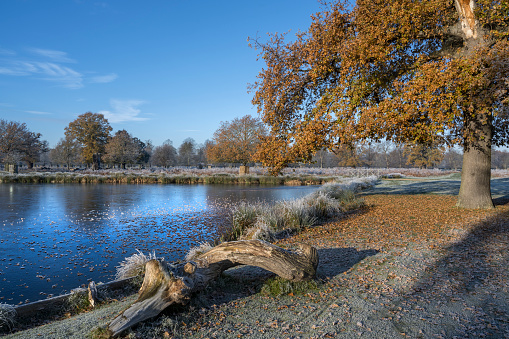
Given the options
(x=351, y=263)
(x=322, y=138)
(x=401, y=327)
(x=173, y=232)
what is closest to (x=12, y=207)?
(x=173, y=232)

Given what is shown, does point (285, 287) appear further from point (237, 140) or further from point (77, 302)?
point (237, 140)

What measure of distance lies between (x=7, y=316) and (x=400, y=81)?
10.2 m

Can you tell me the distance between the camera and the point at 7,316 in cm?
377

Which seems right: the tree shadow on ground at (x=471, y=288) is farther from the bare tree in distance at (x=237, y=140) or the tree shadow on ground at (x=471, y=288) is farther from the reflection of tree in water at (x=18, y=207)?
the bare tree in distance at (x=237, y=140)

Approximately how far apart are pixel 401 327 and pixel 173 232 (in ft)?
25.6

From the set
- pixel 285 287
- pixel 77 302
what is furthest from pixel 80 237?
pixel 285 287

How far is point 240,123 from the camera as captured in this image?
38844 mm

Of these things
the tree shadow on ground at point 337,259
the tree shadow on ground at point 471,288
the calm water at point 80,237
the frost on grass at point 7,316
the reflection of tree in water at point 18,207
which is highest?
the tree shadow on ground at point 471,288

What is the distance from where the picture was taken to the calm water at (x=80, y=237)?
19.5 feet

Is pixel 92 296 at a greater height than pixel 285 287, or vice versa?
pixel 285 287

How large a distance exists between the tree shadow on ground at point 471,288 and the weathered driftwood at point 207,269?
1384 millimetres

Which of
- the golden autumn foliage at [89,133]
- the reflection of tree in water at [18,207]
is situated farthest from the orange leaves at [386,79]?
the golden autumn foliage at [89,133]

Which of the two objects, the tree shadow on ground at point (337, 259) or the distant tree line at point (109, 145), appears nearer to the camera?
the tree shadow on ground at point (337, 259)

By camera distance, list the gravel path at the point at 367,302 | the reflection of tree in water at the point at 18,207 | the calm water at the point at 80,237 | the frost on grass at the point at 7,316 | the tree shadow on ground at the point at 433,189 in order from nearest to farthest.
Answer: the gravel path at the point at 367,302
the frost on grass at the point at 7,316
the calm water at the point at 80,237
the reflection of tree in water at the point at 18,207
the tree shadow on ground at the point at 433,189
